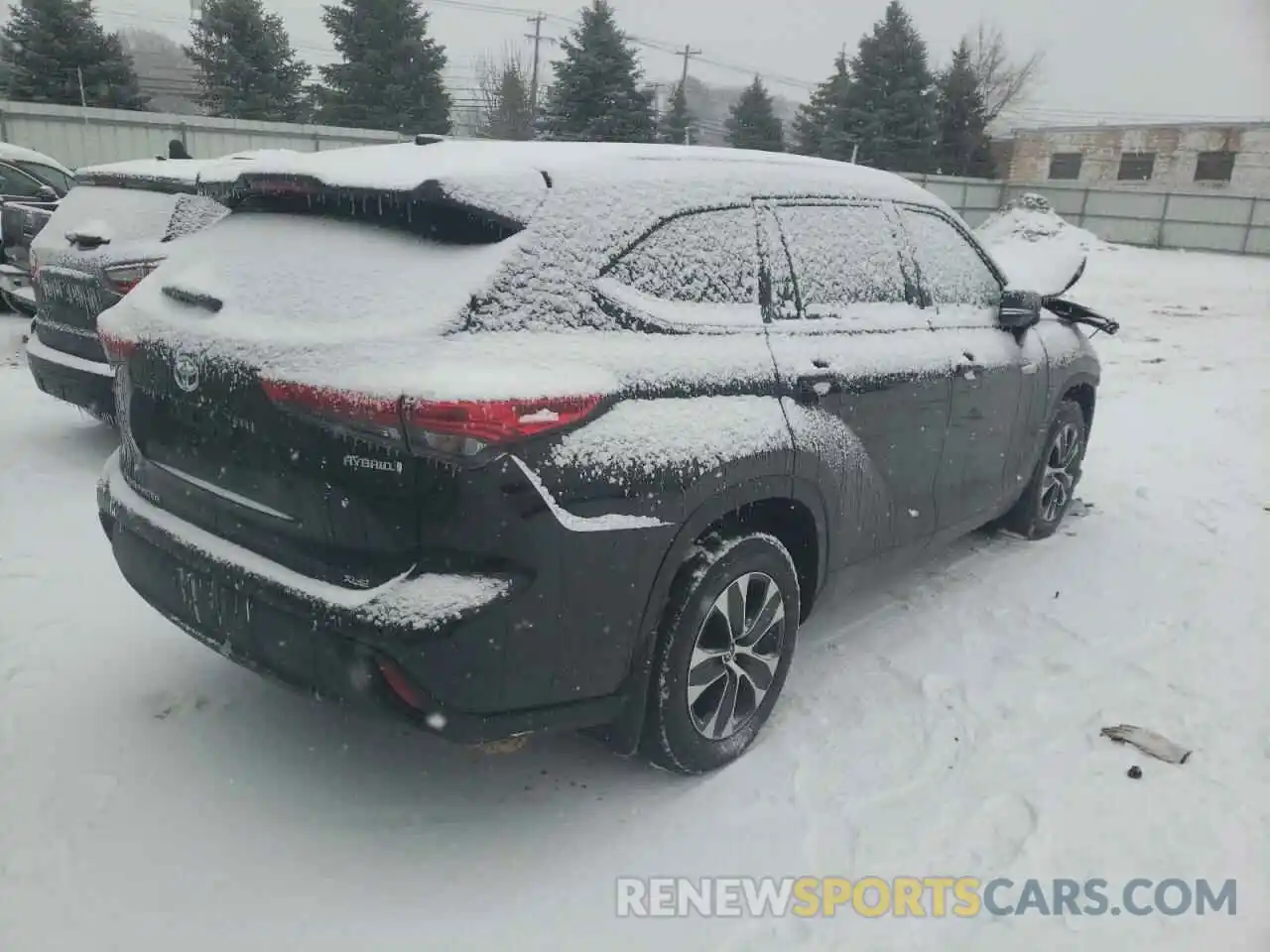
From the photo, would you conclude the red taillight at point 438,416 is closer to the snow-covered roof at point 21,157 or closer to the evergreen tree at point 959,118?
the snow-covered roof at point 21,157

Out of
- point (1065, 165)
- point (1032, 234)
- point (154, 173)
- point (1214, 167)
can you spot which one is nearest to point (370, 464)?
point (154, 173)

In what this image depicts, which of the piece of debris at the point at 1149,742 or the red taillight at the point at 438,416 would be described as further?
the piece of debris at the point at 1149,742

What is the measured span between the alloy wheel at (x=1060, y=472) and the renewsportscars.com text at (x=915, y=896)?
2699 mm

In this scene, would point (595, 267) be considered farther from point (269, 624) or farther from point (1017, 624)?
point (1017, 624)

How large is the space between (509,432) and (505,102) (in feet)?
157

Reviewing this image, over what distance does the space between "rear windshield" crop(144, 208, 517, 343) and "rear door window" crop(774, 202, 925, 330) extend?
115 cm

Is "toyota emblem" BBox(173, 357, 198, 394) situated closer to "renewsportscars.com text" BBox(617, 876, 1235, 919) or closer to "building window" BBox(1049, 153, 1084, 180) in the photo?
"renewsportscars.com text" BBox(617, 876, 1235, 919)

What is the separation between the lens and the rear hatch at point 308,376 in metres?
2.14

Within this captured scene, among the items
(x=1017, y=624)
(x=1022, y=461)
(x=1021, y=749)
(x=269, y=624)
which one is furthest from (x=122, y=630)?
(x=1022, y=461)

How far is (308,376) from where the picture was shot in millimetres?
2172

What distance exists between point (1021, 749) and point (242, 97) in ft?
104

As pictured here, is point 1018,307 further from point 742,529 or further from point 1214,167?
point 1214,167

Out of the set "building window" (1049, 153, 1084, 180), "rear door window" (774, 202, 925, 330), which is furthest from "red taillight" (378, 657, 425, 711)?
"building window" (1049, 153, 1084, 180)

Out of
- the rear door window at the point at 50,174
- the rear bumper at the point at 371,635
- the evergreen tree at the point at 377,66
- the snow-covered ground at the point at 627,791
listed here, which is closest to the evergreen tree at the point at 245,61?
the evergreen tree at the point at 377,66
